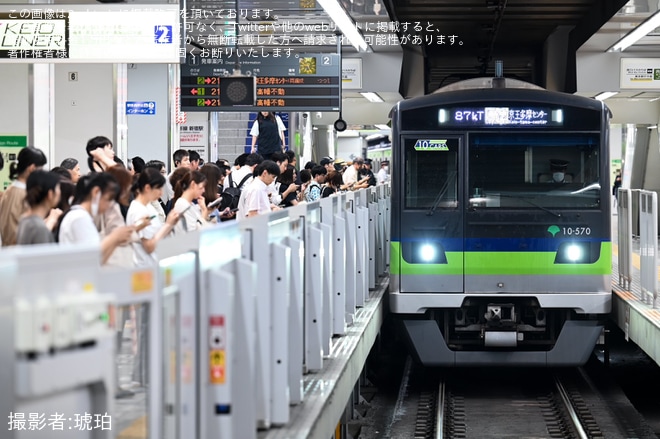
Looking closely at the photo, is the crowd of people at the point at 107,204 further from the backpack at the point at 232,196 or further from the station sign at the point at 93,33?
the station sign at the point at 93,33

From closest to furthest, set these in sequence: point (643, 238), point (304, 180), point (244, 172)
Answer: point (643, 238)
point (244, 172)
point (304, 180)

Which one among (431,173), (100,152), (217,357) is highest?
(100,152)

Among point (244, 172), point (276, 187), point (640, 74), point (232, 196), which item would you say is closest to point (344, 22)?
point (244, 172)

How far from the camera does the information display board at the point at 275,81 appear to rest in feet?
50.0

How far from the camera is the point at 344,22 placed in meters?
14.9

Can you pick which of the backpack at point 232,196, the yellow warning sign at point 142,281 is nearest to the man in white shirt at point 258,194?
the backpack at point 232,196

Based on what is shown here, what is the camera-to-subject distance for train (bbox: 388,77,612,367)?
35.8 feet

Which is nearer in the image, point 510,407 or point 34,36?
point 34,36

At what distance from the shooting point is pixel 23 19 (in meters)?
11.2

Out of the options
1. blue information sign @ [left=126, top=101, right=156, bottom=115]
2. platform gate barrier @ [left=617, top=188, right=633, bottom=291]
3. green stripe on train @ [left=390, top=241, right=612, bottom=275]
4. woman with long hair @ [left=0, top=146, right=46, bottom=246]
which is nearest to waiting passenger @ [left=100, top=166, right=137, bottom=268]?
woman with long hair @ [left=0, top=146, right=46, bottom=246]

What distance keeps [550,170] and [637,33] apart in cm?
587

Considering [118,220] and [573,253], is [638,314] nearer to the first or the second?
[573,253]

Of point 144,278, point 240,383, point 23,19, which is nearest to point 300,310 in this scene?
point 240,383

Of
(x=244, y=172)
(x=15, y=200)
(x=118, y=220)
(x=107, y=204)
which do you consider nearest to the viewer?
(x=107, y=204)
